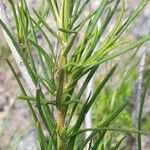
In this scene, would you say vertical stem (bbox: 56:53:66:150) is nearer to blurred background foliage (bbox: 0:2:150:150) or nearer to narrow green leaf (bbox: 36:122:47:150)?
narrow green leaf (bbox: 36:122:47:150)

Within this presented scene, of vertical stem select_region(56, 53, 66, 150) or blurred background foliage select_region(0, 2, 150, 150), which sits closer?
vertical stem select_region(56, 53, 66, 150)

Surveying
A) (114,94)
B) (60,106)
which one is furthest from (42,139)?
(114,94)

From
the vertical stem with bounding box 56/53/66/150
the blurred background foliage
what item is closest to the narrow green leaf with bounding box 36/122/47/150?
the vertical stem with bounding box 56/53/66/150

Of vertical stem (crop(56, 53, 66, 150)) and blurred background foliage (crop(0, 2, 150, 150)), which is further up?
blurred background foliage (crop(0, 2, 150, 150))

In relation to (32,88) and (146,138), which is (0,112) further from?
(32,88)

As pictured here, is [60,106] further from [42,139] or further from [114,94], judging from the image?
[114,94]

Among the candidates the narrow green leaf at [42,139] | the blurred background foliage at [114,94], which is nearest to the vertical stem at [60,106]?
the narrow green leaf at [42,139]

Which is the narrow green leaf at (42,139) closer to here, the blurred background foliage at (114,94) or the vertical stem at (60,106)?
the vertical stem at (60,106)

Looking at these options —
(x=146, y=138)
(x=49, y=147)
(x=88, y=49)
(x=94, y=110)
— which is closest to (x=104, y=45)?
(x=88, y=49)

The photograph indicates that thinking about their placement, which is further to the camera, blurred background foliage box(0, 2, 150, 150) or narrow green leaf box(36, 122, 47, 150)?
blurred background foliage box(0, 2, 150, 150)

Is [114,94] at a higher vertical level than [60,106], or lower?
higher

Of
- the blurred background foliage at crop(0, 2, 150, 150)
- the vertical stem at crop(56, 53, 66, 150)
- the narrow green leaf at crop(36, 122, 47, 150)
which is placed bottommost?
the narrow green leaf at crop(36, 122, 47, 150)
